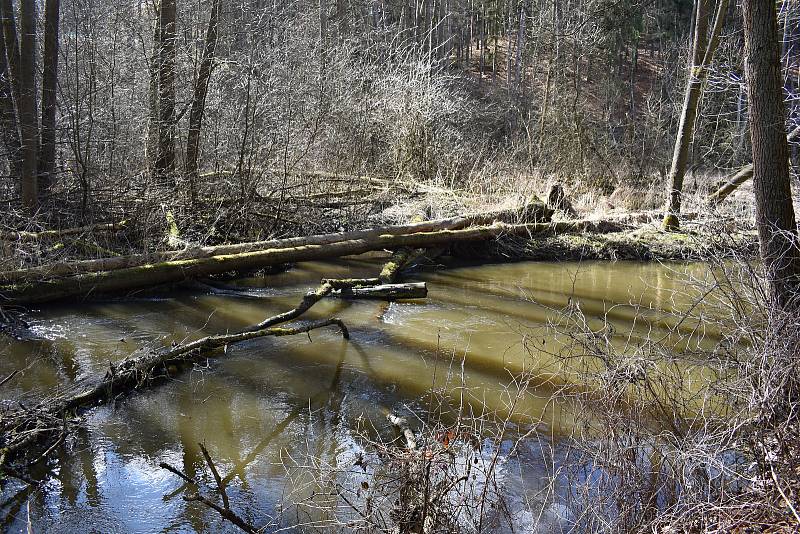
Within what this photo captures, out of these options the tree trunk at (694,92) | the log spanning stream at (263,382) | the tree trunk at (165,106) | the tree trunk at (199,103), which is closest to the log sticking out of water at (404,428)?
Answer: the log spanning stream at (263,382)

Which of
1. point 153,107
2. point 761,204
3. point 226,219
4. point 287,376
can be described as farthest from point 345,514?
point 153,107

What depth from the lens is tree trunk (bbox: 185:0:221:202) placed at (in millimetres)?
12477

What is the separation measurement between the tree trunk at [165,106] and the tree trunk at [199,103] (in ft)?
1.04

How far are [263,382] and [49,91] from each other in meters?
8.09

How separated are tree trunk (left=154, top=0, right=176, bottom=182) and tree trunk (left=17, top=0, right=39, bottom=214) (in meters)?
1.97

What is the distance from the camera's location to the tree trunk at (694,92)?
46.6 ft

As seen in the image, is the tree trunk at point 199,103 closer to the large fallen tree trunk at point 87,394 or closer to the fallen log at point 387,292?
the fallen log at point 387,292

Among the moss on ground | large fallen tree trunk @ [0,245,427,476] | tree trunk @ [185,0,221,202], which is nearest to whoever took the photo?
large fallen tree trunk @ [0,245,427,476]

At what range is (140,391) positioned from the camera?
23.6 ft

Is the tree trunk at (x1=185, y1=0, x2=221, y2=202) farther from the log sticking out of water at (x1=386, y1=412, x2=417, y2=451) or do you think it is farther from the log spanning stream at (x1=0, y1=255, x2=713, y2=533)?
the log sticking out of water at (x1=386, y1=412, x2=417, y2=451)

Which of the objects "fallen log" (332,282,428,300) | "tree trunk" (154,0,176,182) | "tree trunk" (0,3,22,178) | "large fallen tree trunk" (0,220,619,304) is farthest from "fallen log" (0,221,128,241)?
"fallen log" (332,282,428,300)

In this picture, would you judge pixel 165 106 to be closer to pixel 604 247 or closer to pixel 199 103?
pixel 199 103

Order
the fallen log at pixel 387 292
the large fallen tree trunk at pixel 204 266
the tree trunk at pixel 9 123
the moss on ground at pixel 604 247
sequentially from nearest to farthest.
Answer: the large fallen tree trunk at pixel 204 266
the fallen log at pixel 387 292
the tree trunk at pixel 9 123
the moss on ground at pixel 604 247

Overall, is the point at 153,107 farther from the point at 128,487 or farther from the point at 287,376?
the point at 128,487
